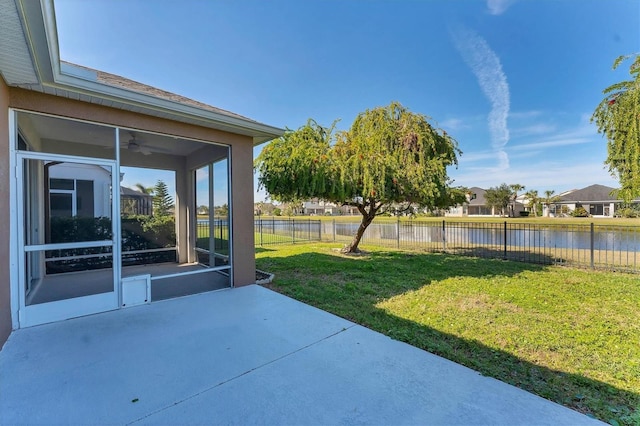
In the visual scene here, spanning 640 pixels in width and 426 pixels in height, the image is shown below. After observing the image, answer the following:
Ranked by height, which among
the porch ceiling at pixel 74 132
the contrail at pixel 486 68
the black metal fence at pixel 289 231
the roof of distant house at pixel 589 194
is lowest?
the black metal fence at pixel 289 231

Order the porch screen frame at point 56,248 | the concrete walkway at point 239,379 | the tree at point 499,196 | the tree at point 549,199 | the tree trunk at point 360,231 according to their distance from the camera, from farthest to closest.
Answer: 1. the tree at point 549,199
2. the tree at point 499,196
3. the tree trunk at point 360,231
4. the porch screen frame at point 56,248
5. the concrete walkway at point 239,379

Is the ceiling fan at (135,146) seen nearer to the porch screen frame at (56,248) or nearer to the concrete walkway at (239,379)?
the porch screen frame at (56,248)

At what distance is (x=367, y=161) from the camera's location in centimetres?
752

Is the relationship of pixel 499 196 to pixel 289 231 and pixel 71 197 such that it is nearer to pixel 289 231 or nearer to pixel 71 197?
pixel 289 231

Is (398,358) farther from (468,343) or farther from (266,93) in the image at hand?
(266,93)

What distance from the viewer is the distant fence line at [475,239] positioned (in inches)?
348

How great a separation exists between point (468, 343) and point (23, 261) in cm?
558

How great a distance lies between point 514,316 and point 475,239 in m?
11.3

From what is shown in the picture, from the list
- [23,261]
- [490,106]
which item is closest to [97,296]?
[23,261]

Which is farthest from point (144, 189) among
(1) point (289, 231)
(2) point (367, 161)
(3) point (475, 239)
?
(3) point (475, 239)

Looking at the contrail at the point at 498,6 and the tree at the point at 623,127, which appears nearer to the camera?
the tree at the point at 623,127

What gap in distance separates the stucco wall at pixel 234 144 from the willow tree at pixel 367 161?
7.36ft

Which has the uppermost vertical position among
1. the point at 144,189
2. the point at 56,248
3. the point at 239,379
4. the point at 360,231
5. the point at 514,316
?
the point at 144,189

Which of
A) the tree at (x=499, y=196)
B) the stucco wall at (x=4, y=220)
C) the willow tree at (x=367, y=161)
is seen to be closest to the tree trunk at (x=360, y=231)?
the willow tree at (x=367, y=161)
